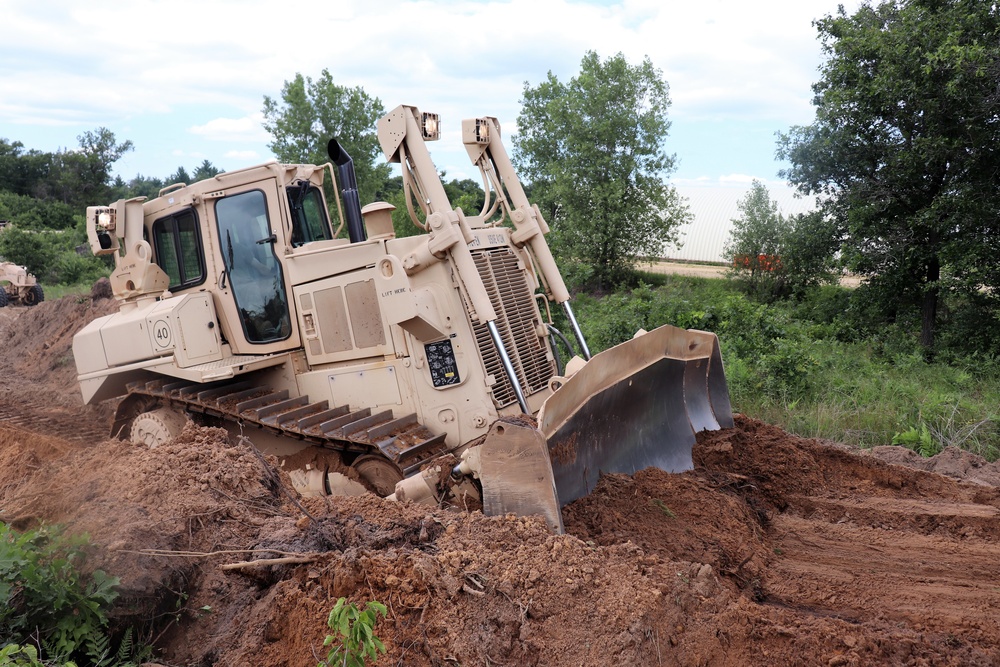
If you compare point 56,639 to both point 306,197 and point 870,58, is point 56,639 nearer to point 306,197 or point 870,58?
point 306,197

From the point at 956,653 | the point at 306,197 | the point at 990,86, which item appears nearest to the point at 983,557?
the point at 956,653

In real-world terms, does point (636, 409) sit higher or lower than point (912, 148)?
lower

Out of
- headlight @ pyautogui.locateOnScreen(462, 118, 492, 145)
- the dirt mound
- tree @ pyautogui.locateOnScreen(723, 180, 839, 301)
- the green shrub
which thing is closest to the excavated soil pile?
the dirt mound

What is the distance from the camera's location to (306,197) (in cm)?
701

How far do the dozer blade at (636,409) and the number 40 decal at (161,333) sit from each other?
3867 millimetres

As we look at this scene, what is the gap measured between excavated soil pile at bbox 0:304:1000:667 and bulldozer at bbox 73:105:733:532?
75 centimetres

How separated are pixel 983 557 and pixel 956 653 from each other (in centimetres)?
153

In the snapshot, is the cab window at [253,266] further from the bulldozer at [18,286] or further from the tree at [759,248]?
the bulldozer at [18,286]

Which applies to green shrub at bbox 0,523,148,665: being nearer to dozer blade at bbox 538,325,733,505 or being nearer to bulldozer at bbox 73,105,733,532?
bulldozer at bbox 73,105,733,532

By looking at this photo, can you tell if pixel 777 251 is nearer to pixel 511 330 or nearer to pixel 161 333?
pixel 511 330

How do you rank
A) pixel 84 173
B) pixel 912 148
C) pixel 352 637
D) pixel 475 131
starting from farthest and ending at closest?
pixel 84 173 < pixel 912 148 < pixel 475 131 < pixel 352 637

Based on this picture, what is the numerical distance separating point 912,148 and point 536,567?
41.1 ft

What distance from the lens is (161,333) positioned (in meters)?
6.78

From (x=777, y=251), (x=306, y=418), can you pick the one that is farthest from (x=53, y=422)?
(x=777, y=251)
